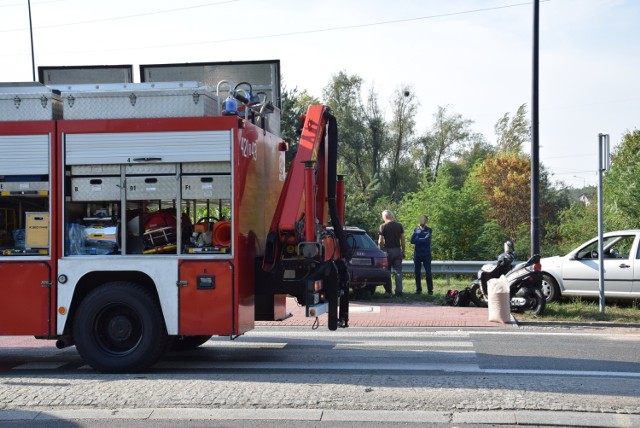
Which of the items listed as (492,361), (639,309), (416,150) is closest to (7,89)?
(492,361)

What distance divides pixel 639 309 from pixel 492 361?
6.89m

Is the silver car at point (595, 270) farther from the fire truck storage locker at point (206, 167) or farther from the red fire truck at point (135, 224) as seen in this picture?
the fire truck storage locker at point (206, 167)

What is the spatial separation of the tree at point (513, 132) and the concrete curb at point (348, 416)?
6118 cm

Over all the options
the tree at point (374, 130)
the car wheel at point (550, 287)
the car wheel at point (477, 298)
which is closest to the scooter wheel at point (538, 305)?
the car wheel at point (477, 298)

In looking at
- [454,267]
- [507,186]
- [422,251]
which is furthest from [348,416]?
[507,186]

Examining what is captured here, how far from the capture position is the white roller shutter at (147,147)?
941 cm

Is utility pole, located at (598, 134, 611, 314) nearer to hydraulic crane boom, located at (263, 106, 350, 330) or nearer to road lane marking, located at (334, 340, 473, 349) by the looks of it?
road lane marking, located at (334, 340, 473, 349)

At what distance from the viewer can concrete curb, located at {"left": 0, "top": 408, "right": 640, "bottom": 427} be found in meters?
6.88

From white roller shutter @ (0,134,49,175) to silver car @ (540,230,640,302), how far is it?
10.3 metres

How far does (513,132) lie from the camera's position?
2677 inches

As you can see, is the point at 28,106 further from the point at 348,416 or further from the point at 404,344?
the point at 404,344

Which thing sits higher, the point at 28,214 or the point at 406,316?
the point at 28,214

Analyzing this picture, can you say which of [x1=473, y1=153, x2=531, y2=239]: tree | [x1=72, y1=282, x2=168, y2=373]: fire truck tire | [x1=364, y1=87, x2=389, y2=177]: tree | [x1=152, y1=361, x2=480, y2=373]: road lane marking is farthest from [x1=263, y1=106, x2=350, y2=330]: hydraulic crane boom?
[x1=364, y1=87, x2=389, y2=177]: tree

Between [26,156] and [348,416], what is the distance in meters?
4.90
